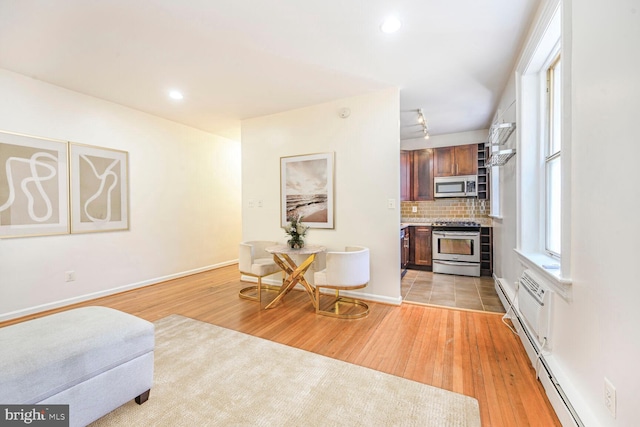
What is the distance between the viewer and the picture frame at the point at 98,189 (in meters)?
3.45

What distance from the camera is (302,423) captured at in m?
1.51

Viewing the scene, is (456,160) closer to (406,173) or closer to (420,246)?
(406,173)

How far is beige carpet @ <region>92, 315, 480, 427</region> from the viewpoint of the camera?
60.4 inches

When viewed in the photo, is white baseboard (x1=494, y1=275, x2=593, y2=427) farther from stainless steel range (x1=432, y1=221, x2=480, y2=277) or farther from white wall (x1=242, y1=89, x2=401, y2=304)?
stainless steel range (x1=432, y1=221, x2=480, y2=277)

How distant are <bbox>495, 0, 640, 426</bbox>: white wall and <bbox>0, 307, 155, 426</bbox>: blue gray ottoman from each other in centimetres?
233

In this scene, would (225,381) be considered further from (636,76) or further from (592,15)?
(592,15)

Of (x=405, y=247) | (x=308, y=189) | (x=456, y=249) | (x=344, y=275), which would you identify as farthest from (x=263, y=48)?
(x=456, y=249)

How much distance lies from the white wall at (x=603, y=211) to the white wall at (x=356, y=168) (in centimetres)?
192

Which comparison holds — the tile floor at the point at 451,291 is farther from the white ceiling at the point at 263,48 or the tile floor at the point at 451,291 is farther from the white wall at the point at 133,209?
the white wall at the point at 133,209

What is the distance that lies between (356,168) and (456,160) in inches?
110

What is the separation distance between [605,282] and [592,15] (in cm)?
124

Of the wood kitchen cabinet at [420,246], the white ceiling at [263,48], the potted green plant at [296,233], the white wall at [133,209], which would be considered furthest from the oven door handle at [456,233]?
the white wall at [133,209]

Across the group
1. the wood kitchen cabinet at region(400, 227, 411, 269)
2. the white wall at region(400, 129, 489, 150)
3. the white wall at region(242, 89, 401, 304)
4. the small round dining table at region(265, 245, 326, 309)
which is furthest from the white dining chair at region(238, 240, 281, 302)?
the white wall at region(400, 129, 489, 150)

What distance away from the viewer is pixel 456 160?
17.4ft
